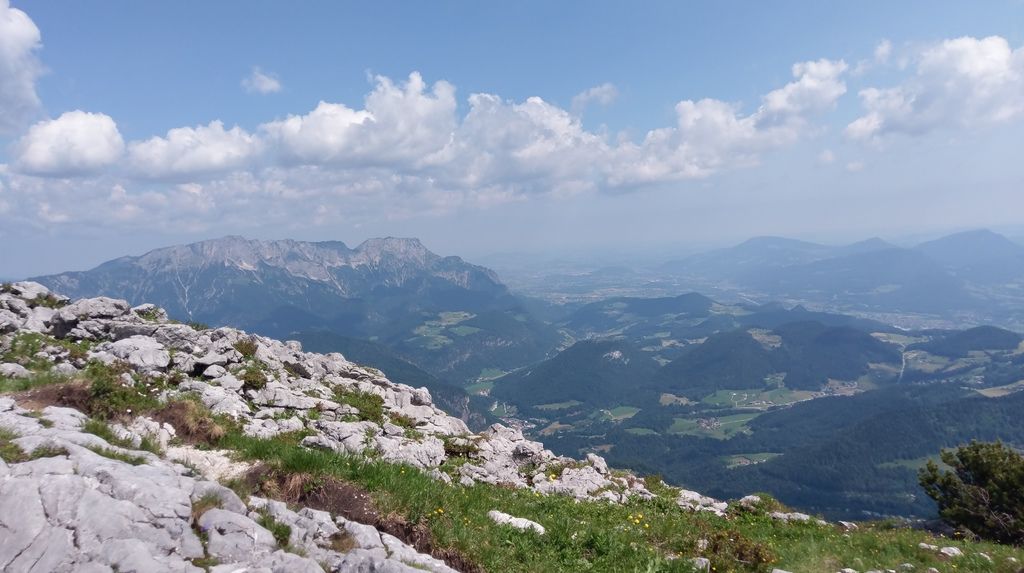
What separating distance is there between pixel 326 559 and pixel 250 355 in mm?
24557

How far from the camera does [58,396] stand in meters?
14.1

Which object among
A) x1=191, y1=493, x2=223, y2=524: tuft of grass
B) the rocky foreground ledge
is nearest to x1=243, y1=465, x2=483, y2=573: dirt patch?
the rocky foreground ledge

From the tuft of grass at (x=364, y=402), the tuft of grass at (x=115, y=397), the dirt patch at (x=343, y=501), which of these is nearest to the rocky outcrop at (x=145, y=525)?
the dirt patch at (x=343, y=501)

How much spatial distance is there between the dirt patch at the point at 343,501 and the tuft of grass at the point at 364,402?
1406 centimetres

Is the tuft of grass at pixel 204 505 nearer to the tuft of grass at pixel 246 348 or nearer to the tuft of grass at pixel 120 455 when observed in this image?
the tuft of grass at pixel 120 455

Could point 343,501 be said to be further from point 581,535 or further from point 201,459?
point 581,535

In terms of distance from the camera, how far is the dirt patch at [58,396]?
540 inches

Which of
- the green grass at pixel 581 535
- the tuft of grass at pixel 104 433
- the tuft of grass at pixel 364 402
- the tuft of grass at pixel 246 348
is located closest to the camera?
the green grass at pixel 581 535

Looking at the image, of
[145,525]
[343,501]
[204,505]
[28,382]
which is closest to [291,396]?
[28,382]

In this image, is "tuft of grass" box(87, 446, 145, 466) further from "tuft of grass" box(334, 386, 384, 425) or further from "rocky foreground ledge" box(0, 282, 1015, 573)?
"tuft of grass" box(334, 386, 384, 425)

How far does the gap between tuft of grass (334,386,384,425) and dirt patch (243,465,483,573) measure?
14.1 metres

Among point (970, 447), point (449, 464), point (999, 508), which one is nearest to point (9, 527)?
point (449, 464)

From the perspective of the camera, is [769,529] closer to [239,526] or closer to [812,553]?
[812,553]

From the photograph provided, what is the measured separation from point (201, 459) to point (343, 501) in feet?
16.3
